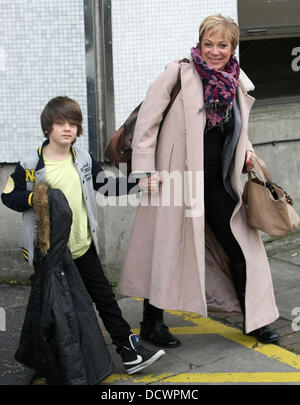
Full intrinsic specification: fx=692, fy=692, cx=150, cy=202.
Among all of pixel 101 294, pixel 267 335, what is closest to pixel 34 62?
pixel 101 294

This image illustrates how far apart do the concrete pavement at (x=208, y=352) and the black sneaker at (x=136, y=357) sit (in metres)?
0.06

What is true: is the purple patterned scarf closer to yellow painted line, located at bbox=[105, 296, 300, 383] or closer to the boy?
the boy

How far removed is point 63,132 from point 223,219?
3.52 feet

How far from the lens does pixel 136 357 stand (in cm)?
366

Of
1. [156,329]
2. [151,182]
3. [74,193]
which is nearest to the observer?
[74,193]

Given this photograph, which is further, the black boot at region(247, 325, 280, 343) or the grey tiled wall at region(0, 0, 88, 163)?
the grey tiled wall at region(0, 0, 88, 163)

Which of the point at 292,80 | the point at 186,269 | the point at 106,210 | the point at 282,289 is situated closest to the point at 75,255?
the point at 186,269

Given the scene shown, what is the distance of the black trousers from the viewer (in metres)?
3.92

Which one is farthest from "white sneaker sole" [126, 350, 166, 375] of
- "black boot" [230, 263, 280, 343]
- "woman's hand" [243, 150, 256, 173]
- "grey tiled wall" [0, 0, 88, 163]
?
"grey tiled wall" [0, 0, 88, 163]

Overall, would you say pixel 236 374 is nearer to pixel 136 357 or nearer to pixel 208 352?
pixel 208 352

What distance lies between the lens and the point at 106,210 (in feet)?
17.0

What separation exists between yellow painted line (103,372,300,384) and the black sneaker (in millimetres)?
63
